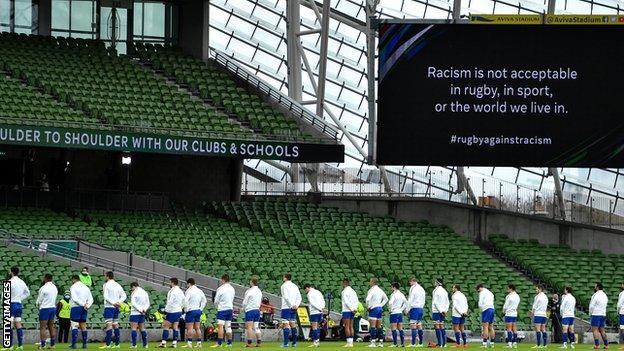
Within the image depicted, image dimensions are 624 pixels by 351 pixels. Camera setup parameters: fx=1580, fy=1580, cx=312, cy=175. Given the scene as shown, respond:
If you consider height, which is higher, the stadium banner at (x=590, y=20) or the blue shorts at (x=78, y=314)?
the stadium banner at (x=590, y=20)

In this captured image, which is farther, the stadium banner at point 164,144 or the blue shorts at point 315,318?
the stadium banner at point 164,144

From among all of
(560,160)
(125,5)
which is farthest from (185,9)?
(560,160)

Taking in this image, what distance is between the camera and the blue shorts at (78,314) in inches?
1289

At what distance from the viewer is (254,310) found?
111 feet

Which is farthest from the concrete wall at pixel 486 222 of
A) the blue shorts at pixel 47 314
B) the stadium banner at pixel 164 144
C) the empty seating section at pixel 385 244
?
the blue shorts at pixel 47 314

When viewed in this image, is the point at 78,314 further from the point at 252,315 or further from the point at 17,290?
the point at 252,315

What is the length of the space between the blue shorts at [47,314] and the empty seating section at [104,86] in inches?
603

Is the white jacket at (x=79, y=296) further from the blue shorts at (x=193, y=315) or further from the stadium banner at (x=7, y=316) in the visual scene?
the blue shorts at (x=193, y=315)

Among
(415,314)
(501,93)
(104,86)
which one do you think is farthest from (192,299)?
(104,86)

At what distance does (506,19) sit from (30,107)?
565 inches

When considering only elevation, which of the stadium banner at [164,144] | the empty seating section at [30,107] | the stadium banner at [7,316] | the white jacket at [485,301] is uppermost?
the empty seating section at [30,107]

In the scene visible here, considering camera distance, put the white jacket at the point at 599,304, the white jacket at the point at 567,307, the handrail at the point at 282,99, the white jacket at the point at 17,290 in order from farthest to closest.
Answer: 1. the handrail at the point at 282,99
2. the white jacket at the point at 567,307
3. the white jacket at the point at 599,304
4. the white jacket at the point at 17,290

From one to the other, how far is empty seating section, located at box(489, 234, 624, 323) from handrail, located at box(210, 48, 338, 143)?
21.1ft

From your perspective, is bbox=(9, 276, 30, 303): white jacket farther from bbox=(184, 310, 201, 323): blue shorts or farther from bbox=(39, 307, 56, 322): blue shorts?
bbox=(184, 310, 201, 323): blue shorts
